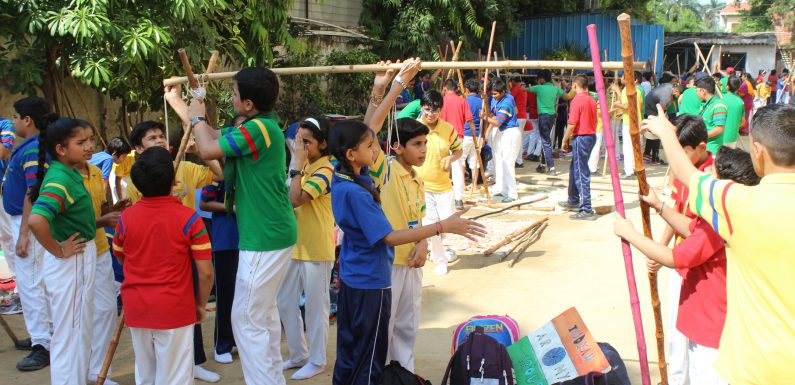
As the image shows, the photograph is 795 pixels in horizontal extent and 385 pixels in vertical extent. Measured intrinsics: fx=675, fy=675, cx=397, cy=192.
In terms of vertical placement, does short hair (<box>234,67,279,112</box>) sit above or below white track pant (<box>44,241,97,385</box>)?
above

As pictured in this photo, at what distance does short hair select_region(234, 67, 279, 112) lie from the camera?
355 cm

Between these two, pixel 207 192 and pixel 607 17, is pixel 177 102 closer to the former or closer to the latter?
pixel 207 192

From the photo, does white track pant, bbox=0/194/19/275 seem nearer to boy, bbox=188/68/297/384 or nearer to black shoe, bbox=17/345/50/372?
black shoe, bbox=17/345/50/372

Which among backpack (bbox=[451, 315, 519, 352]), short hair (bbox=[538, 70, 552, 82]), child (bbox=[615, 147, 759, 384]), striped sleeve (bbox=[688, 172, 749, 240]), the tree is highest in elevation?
the tree

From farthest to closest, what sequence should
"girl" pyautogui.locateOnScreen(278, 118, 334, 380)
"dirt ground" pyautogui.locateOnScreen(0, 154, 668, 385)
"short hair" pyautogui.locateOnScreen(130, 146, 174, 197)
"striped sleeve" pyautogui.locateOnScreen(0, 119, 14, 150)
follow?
"striped sleeve" pyautogui.locateOnScreen(0, 119, 14, 150) < "dirt ground" pyautogui.locateOnScreen(0, 154, 668, 385) < "girl" pyautogui.locateOnScreen(278, 118, 334, 380) < "short hair" pyautogui.locateOnScreen(130, 146, 174, 197)

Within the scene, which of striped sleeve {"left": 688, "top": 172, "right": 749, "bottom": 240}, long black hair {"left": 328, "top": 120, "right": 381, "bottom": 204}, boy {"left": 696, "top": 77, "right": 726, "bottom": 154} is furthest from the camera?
boy {"left": 696, "top": 77, "right": 726, "bottom": 154}

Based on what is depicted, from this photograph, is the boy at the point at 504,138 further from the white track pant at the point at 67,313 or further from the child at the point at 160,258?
the child at the point at 160,258

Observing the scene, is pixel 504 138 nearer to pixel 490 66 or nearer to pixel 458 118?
pixel 458 118

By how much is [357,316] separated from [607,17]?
1828 centimetres

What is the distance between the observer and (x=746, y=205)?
7.53 feet

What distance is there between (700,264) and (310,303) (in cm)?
247

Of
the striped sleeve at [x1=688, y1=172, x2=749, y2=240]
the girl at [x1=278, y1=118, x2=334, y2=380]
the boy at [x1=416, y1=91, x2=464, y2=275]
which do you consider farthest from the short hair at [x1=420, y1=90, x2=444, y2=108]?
the striped sleeve at [x1=688, y1=172, x2=749, y2=240]

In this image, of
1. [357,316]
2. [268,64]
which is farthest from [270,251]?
[268,64]

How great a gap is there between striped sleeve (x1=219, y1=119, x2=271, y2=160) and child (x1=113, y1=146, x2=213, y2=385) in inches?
12.5
